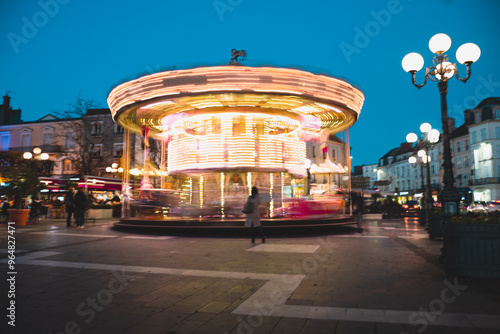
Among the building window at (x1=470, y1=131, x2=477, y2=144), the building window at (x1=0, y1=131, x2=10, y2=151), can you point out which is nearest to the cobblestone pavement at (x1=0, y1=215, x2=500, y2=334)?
the building window at (x1=0, y1=131, x2=10, y2=151)

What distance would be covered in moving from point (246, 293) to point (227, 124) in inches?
440

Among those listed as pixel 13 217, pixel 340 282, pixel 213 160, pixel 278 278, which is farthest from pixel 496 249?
pixel 13 217

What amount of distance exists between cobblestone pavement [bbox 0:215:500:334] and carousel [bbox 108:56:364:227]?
5.70m

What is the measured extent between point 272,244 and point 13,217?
1405cm

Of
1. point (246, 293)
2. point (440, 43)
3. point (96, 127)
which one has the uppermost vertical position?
point (96, 127)

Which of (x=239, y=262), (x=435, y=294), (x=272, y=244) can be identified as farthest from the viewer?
(x=272, y=244)

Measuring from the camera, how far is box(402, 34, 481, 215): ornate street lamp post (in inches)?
350

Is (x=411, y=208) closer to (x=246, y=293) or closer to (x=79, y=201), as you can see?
(x=79, y=201)

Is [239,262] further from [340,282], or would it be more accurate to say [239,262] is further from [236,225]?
[236,225]

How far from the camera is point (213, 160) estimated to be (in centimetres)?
1513

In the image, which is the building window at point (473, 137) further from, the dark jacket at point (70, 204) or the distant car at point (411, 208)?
the dark jacket at point (70, 204)

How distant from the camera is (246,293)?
488 cm

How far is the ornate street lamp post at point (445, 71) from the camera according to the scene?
888 cm

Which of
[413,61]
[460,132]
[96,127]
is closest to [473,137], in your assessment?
[460,132]
